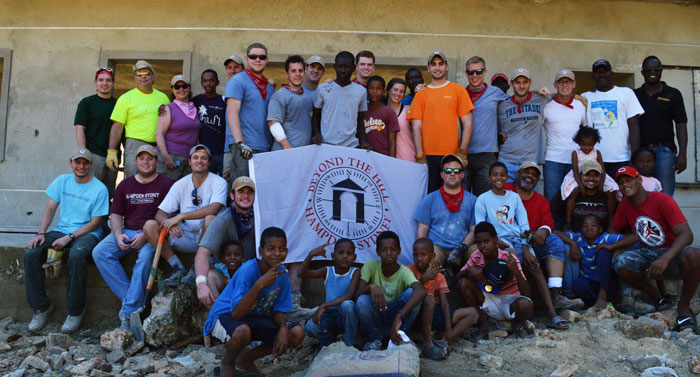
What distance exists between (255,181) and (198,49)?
3.37m

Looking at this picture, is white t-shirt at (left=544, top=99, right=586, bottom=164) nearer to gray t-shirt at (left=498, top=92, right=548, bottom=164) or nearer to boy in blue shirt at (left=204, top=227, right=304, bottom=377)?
gray t-shirt at (left=498, top=92, right=548, bottom=164)

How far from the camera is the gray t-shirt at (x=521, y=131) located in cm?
604

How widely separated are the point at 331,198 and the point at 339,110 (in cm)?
88

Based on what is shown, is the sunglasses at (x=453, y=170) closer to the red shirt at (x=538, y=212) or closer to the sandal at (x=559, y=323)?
the red shirt at (x=538, y=212)

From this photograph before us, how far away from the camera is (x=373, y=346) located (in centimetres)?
437

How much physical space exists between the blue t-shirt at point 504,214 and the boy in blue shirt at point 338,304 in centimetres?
137

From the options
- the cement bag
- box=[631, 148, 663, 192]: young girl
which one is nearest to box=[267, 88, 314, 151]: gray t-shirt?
the cement bag

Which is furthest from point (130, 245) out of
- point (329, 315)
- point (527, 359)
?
point (527, 359)

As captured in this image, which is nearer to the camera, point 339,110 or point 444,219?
point 444,219

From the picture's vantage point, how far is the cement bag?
3.70 m

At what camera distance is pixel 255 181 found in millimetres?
5484

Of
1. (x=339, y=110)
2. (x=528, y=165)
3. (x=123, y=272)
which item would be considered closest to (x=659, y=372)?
(x=528, y=165)

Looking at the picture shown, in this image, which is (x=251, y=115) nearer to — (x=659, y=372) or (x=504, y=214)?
(x=504, y=214)

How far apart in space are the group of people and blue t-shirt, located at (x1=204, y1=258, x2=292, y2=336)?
0.01m
